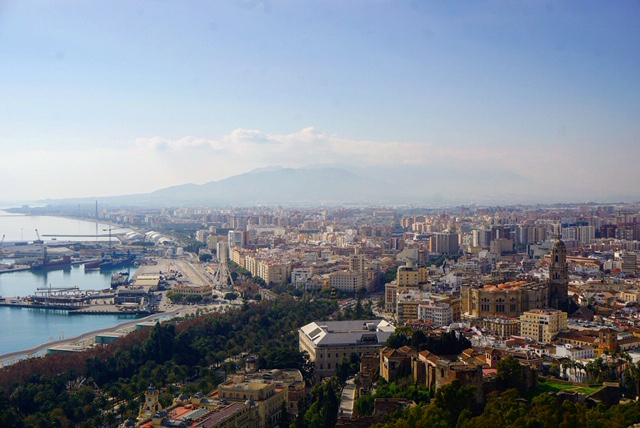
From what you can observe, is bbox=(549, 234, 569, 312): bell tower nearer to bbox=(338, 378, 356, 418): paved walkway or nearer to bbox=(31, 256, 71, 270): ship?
bbox=(338, 378, 356, 418): paved walkway

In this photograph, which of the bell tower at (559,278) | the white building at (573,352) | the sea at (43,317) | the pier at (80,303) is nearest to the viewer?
the white building at (573,352)

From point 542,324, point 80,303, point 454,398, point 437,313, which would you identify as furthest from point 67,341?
point 454,398

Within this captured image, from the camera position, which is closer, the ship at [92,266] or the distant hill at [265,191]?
the ship at [92,266]

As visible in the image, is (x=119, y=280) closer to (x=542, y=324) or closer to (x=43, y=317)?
(x=43, y=317)

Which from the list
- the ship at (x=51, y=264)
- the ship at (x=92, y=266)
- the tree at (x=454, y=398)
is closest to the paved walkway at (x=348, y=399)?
the tree at (x=454, y=398)

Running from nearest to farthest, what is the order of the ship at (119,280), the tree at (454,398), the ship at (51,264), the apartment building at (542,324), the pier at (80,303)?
the tree at (454,398) < the apartment building at (542,324) < the pier at (80,303) < the ship at (119,280) < the ship at (51,264)

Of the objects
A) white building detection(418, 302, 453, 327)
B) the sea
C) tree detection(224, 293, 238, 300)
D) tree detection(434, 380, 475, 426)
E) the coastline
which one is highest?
tree detection(434, 380, 475, 426)

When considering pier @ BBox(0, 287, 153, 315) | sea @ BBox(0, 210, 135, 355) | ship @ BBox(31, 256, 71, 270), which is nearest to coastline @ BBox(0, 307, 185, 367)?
sea @ BBox(0, 210, 135, 355)

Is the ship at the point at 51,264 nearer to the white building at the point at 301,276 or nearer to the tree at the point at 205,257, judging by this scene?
the tree at the point at 205,257
